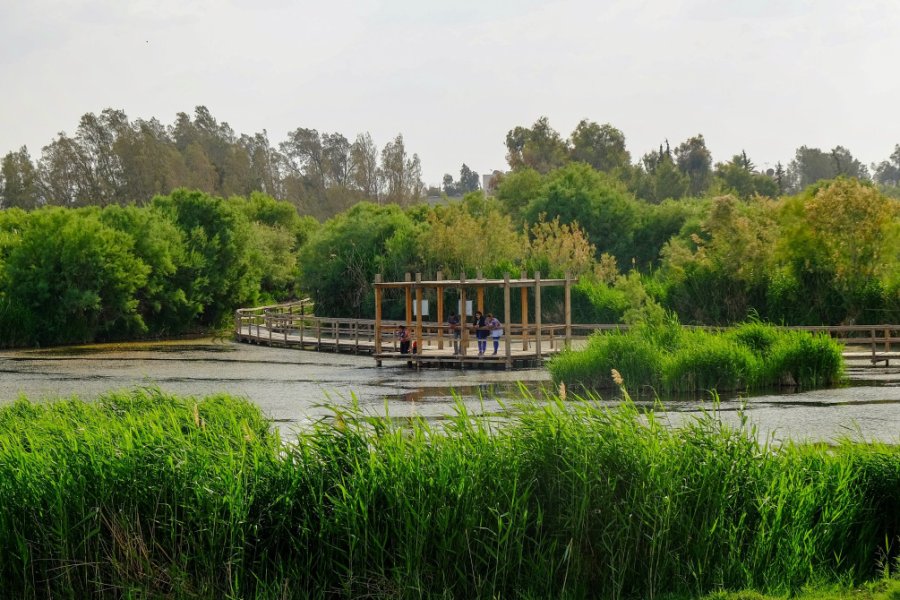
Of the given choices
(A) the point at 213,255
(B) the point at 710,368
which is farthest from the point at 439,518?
(A) the point at 213,255

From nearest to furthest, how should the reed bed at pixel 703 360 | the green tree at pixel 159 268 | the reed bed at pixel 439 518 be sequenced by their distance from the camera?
the reed bed at pixel 439 518 < the reed bed at pixel 703 360 < the green tree at pixel 159 268

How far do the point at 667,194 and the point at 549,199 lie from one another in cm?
3360

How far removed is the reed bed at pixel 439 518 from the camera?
9.91 metres

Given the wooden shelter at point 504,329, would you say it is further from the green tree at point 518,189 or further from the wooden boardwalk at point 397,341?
the green tree at point 518,189

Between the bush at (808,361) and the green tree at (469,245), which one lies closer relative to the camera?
the bush at (808,361)

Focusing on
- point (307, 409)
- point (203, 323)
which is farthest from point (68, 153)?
point (307, 409)

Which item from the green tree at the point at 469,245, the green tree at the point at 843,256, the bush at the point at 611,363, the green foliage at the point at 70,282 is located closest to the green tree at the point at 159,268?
the green foliage at the point at 70,282

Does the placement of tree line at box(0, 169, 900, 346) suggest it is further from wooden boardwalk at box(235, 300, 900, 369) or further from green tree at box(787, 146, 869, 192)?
green tree at box(787, 146, 869, 192)

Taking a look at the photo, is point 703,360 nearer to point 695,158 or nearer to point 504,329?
point 504,329

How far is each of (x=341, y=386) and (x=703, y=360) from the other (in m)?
9.47

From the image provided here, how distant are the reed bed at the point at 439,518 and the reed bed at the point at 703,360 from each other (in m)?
15.8

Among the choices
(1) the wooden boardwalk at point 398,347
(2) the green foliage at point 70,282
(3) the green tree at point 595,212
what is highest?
(3) the green tree at point 595,212

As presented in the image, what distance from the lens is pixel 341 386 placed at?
30.6 metres

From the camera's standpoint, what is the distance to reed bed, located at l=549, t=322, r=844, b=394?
2662cm
